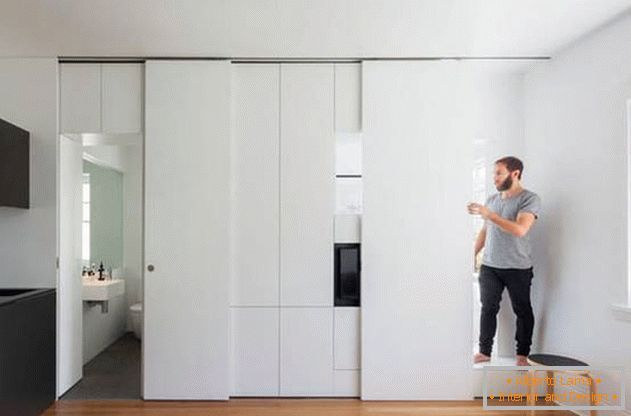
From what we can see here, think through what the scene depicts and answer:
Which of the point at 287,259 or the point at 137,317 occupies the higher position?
the point at 287,259

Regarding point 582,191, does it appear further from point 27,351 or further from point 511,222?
point 27,351

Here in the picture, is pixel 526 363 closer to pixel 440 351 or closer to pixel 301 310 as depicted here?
pixel 440 351

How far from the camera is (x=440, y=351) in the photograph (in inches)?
141

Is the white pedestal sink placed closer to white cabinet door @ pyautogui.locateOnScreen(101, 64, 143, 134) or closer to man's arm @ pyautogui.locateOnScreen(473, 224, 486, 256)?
white cabinet door @ pyautogui.locateOnScreen(101, 64, 143, 134)

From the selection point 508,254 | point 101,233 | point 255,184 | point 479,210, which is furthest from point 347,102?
point 101,233

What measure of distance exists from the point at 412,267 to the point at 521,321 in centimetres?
86

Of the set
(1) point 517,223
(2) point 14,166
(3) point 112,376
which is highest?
(2) point 14,166

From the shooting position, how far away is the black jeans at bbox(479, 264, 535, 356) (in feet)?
11.8

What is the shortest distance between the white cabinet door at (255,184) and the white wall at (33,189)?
128cm

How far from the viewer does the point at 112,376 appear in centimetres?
415

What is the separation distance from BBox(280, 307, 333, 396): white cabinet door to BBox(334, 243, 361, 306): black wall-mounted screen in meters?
0.15

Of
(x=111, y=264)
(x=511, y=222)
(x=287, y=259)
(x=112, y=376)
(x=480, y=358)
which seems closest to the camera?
(x=511, y=222)

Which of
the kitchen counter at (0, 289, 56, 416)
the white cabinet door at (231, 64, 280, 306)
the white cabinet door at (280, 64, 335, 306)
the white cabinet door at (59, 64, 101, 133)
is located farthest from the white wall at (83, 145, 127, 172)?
the white cabinet door at (280, 64, 335, 306)

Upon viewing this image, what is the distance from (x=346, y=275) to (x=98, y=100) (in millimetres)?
2164
